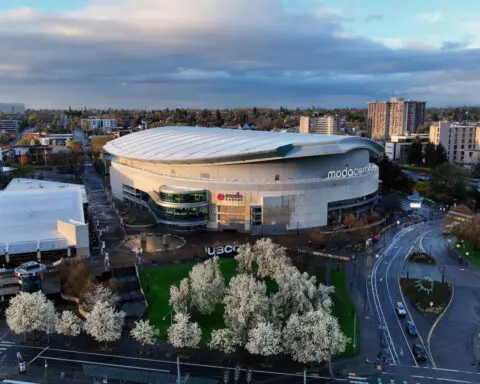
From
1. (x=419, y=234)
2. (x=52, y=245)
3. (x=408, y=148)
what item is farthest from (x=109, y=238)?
(x=408, y=148)

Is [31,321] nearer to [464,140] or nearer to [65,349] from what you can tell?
[65,349]

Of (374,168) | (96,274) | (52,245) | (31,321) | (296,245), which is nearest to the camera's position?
(31,321)

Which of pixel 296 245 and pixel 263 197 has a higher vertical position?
pixel 263 197

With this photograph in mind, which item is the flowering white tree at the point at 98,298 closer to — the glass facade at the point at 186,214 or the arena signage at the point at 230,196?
the glass facade at the point at 186,214

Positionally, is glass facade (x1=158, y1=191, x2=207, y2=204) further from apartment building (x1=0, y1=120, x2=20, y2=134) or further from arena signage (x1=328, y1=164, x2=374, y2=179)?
apartment building (x1=0, y1=120, x2=20, y2=134)

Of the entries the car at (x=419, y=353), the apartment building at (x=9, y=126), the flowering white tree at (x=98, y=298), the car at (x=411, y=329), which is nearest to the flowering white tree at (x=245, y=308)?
the flowering white tree at (x=98, y=298)

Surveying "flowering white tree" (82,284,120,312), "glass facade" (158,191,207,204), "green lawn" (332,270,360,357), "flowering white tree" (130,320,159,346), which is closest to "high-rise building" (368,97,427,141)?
"glass facade" (158,191,207,204)
